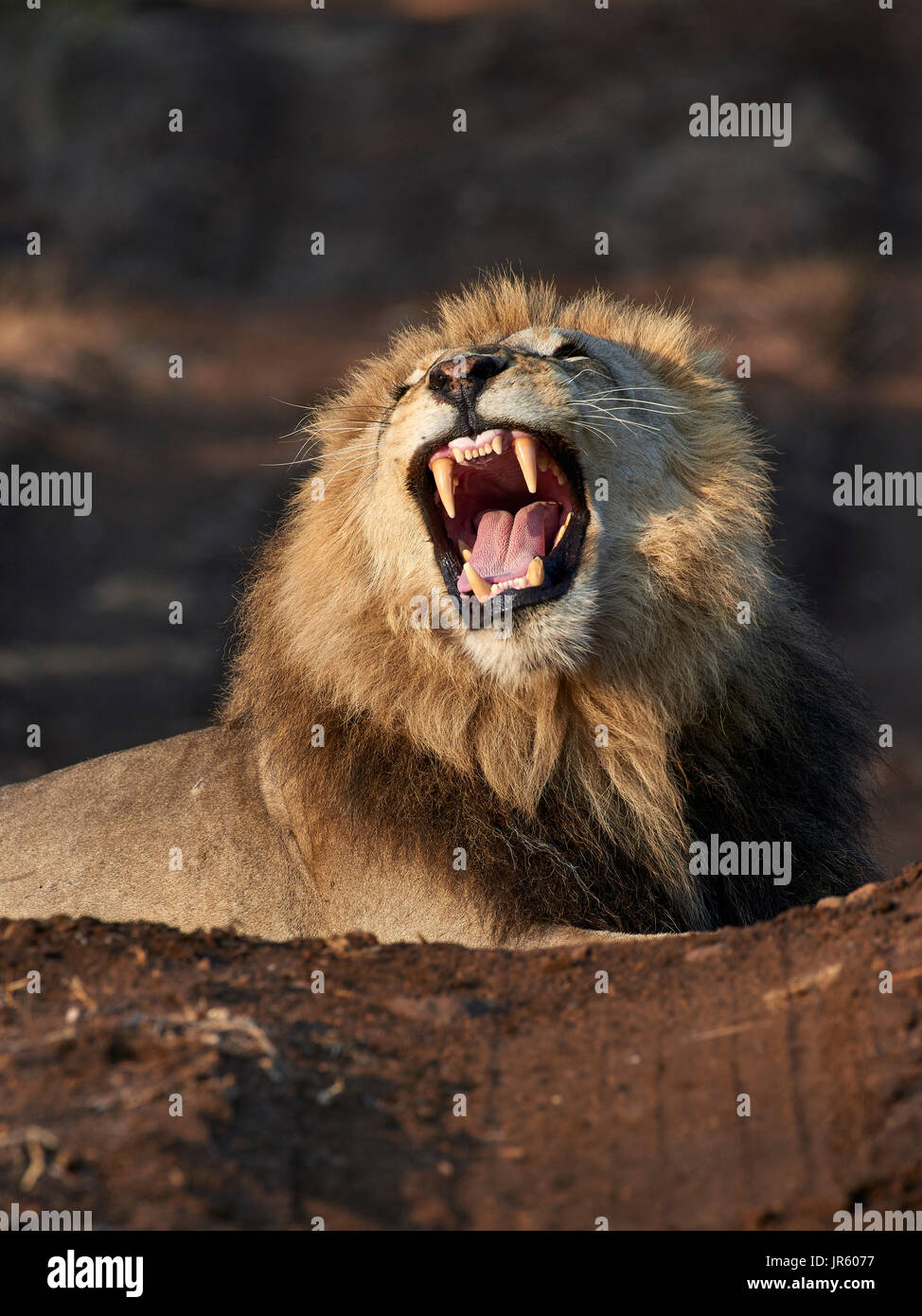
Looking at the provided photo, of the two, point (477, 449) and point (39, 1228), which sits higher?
point (477, 449)

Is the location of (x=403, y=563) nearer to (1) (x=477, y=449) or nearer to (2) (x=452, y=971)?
(1) (x=477, y=449)

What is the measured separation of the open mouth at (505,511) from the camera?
16.6 feet

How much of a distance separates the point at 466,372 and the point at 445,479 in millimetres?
383

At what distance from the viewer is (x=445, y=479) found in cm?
519

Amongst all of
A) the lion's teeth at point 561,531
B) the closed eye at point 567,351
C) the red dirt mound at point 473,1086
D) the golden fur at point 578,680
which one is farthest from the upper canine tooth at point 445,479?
the red dirt mound at point 473,1086

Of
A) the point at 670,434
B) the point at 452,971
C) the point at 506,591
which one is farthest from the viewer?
the point at 670,434

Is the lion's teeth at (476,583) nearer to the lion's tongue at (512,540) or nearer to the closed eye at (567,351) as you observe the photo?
the lion's tongue at (512,540)

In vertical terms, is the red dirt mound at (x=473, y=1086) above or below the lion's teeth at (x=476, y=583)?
below

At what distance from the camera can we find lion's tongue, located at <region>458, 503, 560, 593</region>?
5.26 m

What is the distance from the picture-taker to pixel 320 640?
5379 mm

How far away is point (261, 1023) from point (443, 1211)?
72cm

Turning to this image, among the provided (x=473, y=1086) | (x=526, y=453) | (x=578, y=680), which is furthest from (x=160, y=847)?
(x=473, y=1086)

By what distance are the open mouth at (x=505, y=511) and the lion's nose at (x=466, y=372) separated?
16 centimetres

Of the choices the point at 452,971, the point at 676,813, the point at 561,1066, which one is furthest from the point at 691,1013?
the point at 676,813
